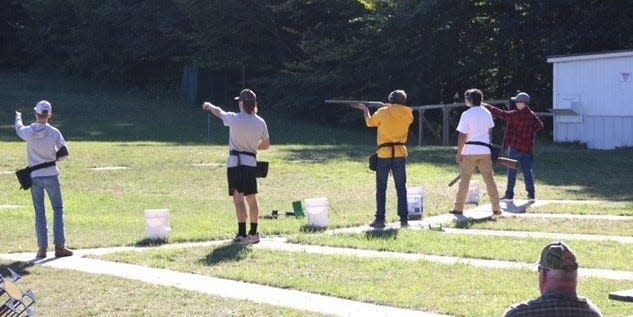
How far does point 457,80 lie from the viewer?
143ft

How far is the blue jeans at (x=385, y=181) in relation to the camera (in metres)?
15.5

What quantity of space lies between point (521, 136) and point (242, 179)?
6.31 meters

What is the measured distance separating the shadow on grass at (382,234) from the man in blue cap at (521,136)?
3.95 m

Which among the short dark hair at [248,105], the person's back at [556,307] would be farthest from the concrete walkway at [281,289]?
the person's back at [556,307]

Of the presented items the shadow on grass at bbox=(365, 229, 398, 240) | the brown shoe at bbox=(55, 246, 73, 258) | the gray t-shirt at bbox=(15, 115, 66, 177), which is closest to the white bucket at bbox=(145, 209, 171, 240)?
the brown shoe at bbox=(55, 246, 73, 258)

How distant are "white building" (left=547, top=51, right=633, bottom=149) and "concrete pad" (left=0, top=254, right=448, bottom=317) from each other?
21.5 meters

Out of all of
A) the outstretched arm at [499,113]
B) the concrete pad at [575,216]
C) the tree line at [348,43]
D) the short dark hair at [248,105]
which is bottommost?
the concrete pad at [575,216]

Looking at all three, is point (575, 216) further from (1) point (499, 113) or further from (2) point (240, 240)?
(2) point (240, 240)

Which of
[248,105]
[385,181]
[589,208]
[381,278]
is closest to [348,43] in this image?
[589,208]

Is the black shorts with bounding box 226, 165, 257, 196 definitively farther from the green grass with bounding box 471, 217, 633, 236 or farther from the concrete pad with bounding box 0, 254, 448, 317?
the green grass with bounding box 471, 217, 633, 236

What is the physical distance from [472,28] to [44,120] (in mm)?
31606

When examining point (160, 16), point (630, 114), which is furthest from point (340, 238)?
point (160, 16)

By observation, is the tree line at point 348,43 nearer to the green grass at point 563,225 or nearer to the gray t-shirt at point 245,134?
the green grass at point 563,225

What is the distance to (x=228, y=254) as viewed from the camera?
12891mm
